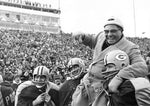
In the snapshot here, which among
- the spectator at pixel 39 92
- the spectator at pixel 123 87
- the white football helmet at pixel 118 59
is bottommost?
the spectator at pixel 39 92

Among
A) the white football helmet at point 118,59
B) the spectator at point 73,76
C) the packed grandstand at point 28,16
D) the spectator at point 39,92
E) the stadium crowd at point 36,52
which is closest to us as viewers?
the white football helmet at point 118,59

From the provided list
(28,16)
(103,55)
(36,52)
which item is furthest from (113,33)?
(28,16)

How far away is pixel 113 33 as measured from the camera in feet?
11.0

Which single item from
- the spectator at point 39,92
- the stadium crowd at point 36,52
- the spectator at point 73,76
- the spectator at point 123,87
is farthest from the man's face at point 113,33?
the stadium crowd at point 36,52

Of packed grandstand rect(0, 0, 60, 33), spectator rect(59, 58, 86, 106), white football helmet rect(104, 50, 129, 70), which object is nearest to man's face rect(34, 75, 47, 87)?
spectator rect(59, 58, 86, 106)

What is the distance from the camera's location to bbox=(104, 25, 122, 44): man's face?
337 cm

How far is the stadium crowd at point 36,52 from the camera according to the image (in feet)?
74.2

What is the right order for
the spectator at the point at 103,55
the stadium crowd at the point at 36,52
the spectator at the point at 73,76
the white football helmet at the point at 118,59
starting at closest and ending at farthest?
the white football helmet at the point at 118,59 < the spectator at the point at 103,55 < the spectator at the point at 73,76 < the stadium crowd at the point at 36,52

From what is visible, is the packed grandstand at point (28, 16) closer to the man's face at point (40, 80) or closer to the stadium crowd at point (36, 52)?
the stadium crowd at point (36, 52)

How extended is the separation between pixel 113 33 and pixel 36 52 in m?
25.9

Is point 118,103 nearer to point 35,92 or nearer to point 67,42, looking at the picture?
point 35,92

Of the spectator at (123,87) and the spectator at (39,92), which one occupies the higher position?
the spectator at (123,87)

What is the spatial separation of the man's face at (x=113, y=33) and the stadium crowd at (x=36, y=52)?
1610 centimetres

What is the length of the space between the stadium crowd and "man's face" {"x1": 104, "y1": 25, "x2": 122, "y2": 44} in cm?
1610
